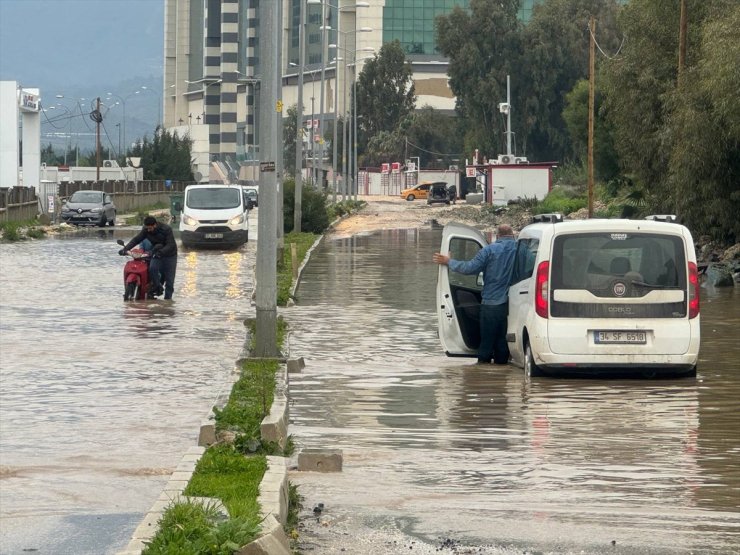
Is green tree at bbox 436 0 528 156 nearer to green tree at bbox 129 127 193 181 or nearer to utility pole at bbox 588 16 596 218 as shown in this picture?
green tree at bbox 129 127 193 181

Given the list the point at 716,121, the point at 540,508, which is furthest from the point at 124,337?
the point at 716,121

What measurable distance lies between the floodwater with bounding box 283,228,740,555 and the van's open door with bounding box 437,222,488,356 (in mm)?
262

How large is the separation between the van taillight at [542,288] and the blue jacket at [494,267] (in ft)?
4.78

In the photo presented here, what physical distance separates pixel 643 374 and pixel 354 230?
46.9 metres

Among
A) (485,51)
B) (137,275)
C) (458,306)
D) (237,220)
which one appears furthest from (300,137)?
(485,51)

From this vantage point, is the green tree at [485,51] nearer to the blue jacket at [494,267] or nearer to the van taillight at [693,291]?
the blue jacket at [494,267]

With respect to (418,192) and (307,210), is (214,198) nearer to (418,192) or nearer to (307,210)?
(307,210)

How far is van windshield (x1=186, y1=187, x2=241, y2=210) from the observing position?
46125 mm

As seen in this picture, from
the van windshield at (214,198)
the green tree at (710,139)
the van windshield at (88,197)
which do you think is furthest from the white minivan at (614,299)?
the van windshield at (88,197)

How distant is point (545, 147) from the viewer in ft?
381

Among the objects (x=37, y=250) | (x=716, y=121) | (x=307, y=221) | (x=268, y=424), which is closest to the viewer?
(x=268, y=424)

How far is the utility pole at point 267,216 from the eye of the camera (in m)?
16.6

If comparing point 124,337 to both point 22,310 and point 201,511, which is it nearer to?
point 22,310

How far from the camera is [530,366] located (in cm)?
1547
